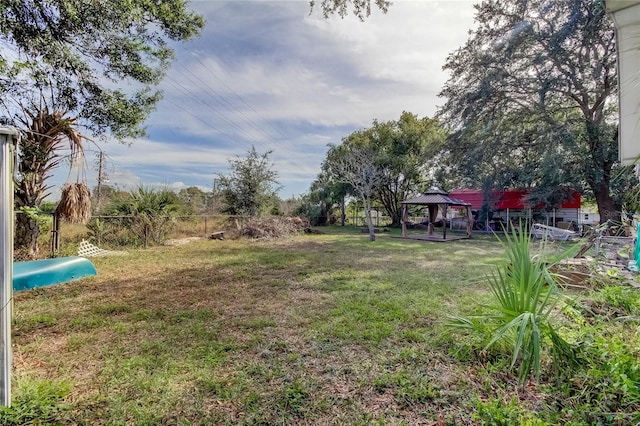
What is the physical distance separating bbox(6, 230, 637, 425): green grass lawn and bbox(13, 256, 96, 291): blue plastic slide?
21 centimetres

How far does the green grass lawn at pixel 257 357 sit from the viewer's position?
1831 mm

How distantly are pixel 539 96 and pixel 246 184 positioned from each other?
12783 mm

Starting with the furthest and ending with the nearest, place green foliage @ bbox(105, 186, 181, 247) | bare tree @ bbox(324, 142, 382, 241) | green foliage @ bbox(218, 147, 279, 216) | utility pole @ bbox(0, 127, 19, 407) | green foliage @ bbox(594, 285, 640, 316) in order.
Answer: green foliage @ bbox(218, 147, 279, 216)
bare tree @ bbox(324, 142, 382, 241)
green foliage @ bbox(105, 186, 181, 247)
green foliage @ bbox(594, 285, 640, 316)
utility pole @ bbox(0, 127, 19, 407)

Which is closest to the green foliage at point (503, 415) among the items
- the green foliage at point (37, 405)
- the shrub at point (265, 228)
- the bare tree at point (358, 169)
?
the green foliage at point (37, 405)

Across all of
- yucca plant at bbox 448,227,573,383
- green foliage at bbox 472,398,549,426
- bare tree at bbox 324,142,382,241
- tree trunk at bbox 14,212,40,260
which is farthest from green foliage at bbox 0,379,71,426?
bare tree at bbox 324,142,382,241

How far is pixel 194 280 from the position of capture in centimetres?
522

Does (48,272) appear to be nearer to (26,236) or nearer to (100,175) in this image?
(26,236)

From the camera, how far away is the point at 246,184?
43.7 feet

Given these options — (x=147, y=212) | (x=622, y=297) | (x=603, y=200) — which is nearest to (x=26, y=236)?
(x=147, y=212)

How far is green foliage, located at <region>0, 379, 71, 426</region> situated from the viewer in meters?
1.69

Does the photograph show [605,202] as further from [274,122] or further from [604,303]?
[274,122]

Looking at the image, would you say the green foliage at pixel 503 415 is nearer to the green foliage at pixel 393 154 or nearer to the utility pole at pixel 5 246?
the utility pole at pixel 5 246

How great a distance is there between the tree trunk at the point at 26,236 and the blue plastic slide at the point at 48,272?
152 centimetres

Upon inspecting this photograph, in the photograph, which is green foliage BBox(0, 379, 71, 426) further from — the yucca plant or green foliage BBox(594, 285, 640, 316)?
green foliage BBox(594, 285, 640, 316)
